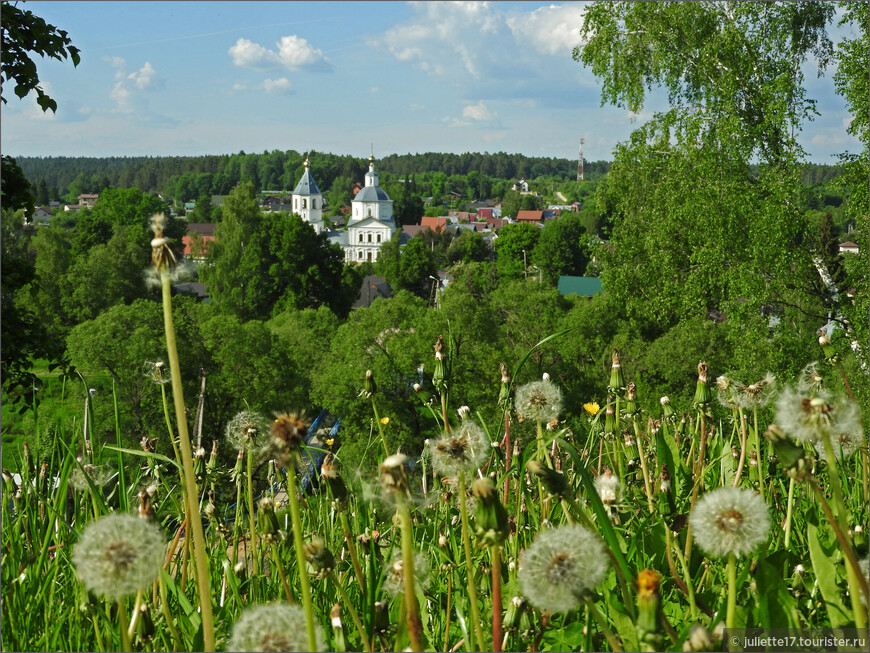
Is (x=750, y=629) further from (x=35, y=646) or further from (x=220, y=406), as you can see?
(x=220, y=406)

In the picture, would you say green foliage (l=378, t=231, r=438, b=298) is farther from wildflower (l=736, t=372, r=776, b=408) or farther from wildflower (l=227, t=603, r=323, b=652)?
wildflower (l=227, t=603, r=323, b=652)

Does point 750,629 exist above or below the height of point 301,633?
below

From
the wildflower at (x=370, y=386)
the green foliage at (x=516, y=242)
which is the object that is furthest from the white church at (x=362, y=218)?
the wildflower at (x=370, y=386)

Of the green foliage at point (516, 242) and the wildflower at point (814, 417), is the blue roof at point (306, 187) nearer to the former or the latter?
the green foliage at point (516, 242)

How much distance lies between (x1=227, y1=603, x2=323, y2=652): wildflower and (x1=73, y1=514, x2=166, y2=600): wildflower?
0.40 ft

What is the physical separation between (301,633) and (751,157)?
45.5ft

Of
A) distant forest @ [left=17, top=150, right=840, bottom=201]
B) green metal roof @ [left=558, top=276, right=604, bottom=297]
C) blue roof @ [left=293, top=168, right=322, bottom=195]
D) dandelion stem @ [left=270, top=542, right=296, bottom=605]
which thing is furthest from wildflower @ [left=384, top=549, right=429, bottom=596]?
distant forest @ [left=17, top=150, right=840, bottom=201]

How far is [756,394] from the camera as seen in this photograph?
5.38 ft

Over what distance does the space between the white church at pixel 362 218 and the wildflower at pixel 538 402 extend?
96222mm

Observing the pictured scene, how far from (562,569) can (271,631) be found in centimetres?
31

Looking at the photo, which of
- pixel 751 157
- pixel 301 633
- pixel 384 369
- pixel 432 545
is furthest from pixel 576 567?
pixel 384 369

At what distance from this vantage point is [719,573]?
4.58 ft

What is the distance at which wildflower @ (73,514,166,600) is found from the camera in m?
0.88

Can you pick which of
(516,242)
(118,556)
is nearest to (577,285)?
(516,242)
